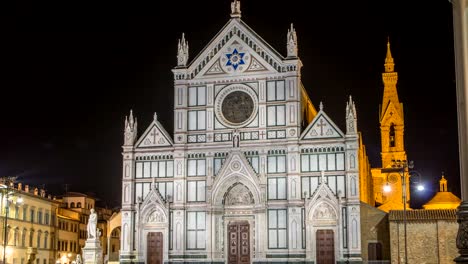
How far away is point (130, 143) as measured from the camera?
5112 centimetres

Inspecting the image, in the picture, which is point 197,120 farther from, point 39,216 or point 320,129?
point 39,216

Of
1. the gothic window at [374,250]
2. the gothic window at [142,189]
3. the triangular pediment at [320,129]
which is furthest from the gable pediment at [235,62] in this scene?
the gothic window at [374,250]

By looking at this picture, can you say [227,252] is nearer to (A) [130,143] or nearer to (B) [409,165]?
(A) [130,143]

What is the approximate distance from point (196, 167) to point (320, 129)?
369 inches

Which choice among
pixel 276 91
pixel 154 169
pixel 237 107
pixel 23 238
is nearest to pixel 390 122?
pixel 276 91

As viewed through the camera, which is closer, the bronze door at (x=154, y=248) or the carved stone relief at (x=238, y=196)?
the carved stone relief at (x=238, y=196)

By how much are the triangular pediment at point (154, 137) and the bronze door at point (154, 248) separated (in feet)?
21.4

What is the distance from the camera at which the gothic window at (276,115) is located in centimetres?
4847

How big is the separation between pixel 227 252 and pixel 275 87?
12.1 metres

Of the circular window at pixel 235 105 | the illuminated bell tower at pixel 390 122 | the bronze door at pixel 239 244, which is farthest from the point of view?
the illuminated bell tower at pixel 390 122

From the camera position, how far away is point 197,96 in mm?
50625

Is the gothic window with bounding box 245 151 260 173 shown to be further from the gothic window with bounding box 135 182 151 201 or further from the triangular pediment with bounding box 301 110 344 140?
the gothic window with bounding box 135 182 151 201

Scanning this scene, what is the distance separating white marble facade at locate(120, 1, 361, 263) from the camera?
46.6 m

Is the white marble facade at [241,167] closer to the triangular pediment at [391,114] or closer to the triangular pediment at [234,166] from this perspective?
the triangular pediment at [234,166]
